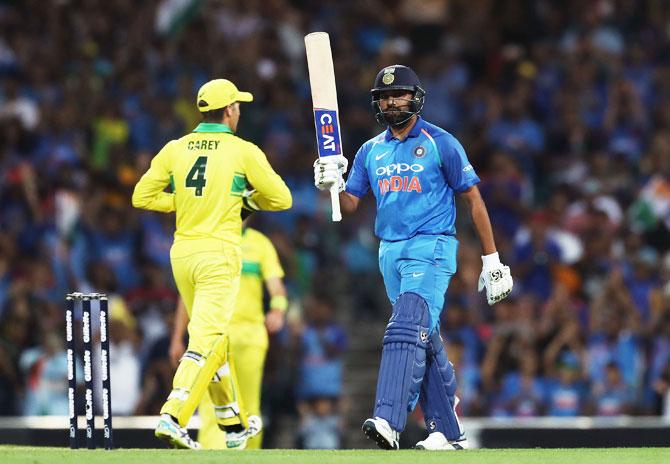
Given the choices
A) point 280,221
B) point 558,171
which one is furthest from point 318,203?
point 558,171

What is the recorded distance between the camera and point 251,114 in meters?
17.5

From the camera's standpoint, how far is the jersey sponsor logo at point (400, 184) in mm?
9250

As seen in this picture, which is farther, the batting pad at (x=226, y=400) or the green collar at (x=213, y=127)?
the batting pad at (x=226, y=400)

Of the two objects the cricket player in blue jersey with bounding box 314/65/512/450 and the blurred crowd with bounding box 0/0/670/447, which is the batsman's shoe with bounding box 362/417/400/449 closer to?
the cricket player in blue jersey with bounding box 314/65/512/450

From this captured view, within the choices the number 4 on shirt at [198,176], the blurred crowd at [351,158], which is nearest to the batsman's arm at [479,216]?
the number 4 on shirt at [198,176]

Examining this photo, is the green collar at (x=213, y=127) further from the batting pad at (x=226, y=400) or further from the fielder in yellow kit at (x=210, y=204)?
the batting pad at (x=226, y=400)

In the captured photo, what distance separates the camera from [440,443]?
9398mm

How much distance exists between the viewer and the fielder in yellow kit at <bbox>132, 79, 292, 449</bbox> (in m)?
9.66

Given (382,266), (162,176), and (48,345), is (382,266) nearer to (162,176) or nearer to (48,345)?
(162,176)

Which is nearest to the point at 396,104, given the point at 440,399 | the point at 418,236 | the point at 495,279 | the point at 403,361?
the point at 418,236

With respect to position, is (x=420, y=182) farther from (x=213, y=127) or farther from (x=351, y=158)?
(x=351, y=158)

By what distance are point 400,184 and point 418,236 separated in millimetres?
310

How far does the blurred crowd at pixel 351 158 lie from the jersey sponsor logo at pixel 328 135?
209 inches

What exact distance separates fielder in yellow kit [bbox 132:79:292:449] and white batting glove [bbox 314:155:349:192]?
18.8 inches
